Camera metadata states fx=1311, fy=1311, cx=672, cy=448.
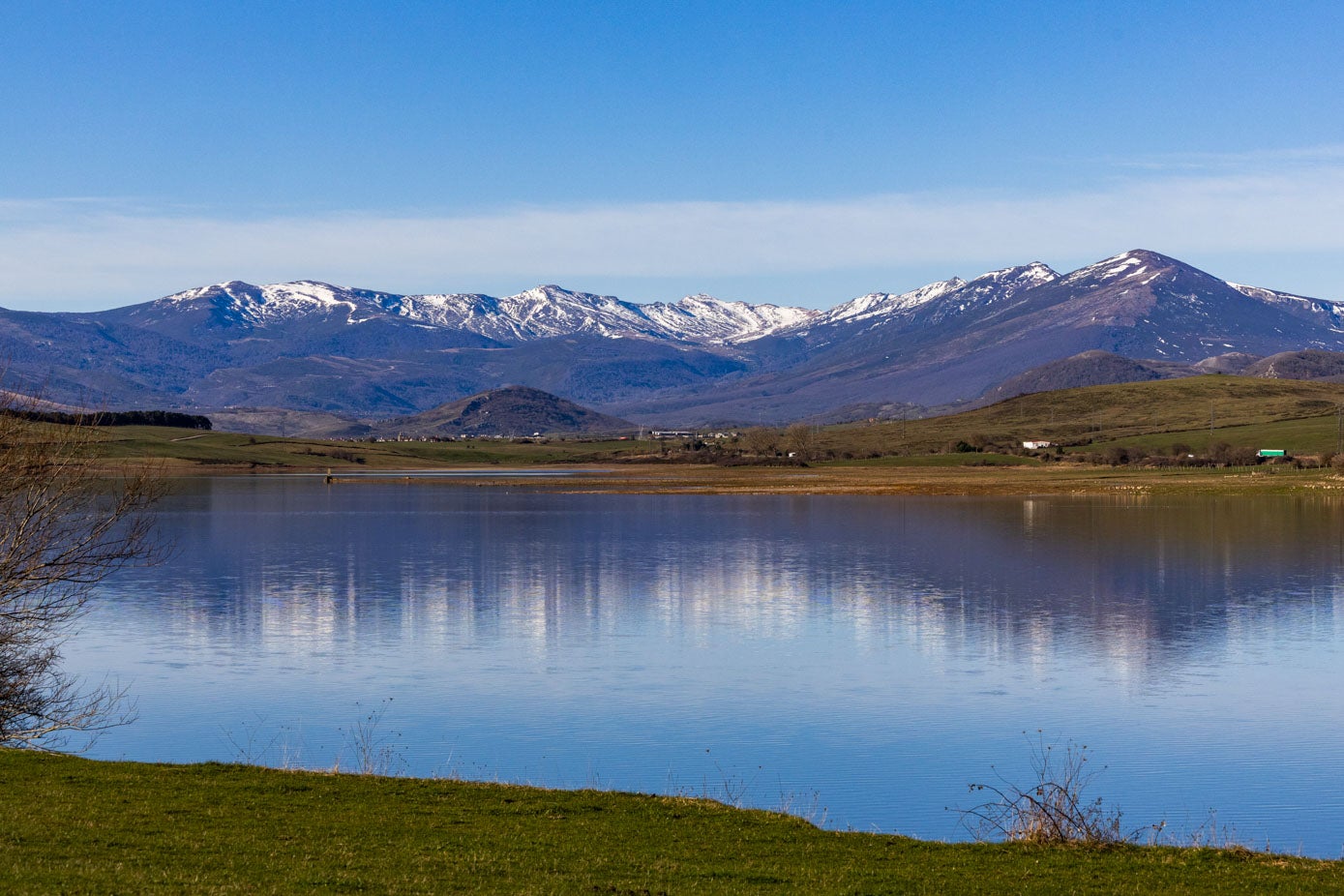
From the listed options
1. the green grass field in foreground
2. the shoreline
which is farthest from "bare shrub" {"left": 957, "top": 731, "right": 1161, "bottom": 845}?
the shoreline

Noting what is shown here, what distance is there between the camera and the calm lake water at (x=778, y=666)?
26156 millimetres

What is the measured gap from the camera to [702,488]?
154 m

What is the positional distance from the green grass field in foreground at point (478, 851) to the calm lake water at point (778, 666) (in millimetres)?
4140

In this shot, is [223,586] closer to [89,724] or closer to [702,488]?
[89,724]

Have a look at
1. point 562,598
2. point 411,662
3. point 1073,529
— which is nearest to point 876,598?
point 562,598

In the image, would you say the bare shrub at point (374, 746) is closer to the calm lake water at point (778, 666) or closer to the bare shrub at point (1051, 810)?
the calm lake water at point (778, 666)

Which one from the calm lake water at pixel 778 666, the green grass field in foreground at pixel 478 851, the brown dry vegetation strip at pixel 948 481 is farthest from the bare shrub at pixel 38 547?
the brown dry vegetation strip at pixel 948 481

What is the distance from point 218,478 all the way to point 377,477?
2159 cm

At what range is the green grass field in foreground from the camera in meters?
15.4

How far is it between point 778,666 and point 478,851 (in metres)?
21.6

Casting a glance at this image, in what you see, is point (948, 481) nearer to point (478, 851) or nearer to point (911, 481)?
point (911, 481)

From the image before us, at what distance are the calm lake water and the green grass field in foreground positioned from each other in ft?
13.6

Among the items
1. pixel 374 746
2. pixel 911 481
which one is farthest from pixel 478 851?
pixel 911 481

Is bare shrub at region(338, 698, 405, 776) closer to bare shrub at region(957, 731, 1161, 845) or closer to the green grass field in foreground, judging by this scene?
the green grass field in foreground
